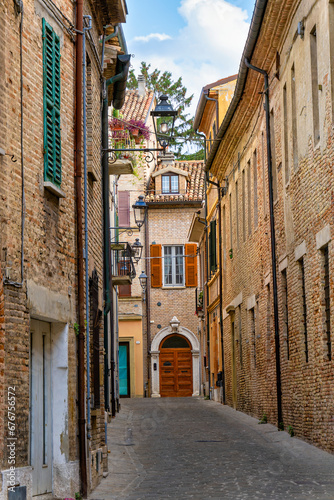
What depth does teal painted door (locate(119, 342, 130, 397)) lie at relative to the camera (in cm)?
3878

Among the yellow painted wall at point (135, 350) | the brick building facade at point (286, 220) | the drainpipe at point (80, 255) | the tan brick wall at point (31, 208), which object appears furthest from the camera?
the yellow painted wall at point (135, 350)

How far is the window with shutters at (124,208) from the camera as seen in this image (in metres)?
40.4

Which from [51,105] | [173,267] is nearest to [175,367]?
[173,267]

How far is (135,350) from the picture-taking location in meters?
39.2

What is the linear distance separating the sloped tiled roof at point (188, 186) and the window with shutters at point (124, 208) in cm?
99

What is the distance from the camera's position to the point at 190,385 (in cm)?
3972

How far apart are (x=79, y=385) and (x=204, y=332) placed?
86.9 feet

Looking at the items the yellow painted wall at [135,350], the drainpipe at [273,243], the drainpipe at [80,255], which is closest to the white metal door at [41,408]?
the drainpipe at [80,255]

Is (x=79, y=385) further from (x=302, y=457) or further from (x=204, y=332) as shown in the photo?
(x=204, y=332)

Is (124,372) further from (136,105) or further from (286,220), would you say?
(286,220)

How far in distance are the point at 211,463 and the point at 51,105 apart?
593 centimetres

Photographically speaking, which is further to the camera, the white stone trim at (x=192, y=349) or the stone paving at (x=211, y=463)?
the white stone trim at (x=192, y=349)

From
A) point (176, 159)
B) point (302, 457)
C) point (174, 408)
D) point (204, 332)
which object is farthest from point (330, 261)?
point (176, 159)

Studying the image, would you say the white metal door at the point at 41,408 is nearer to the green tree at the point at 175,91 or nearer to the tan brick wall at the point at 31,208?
the tan brick wall at the point at 31,208
